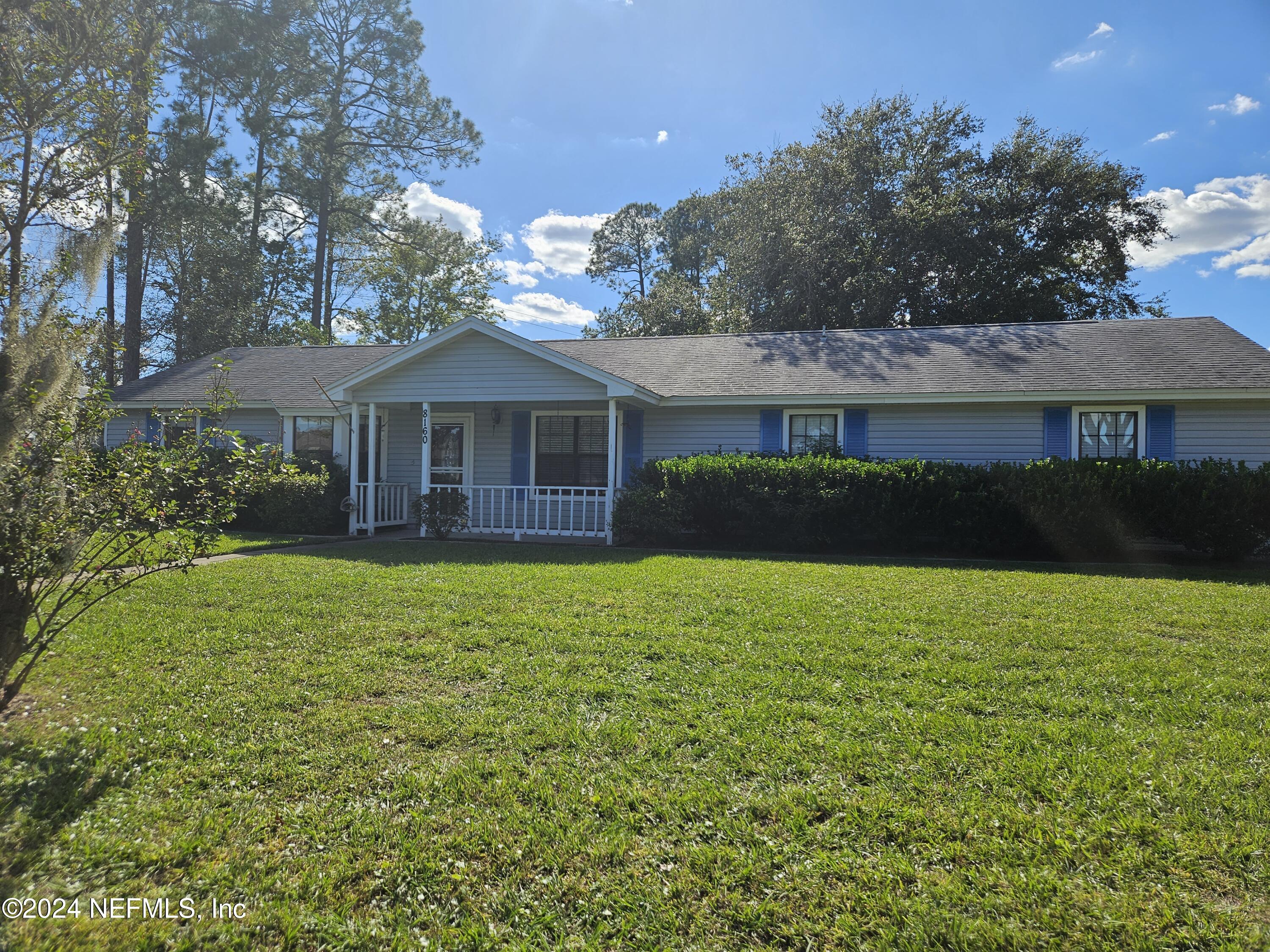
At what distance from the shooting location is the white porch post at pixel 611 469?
37.4ft

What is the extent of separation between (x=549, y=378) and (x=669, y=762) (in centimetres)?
908

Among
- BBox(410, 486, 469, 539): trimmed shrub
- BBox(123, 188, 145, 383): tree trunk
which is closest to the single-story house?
BBox(410, 486, 469, 539): trimmed shrub

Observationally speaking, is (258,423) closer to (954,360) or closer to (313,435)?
(313,435)

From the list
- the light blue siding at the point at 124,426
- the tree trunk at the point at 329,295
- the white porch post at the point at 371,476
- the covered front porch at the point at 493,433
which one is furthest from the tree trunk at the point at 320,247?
the white porch post at the point at 371,476

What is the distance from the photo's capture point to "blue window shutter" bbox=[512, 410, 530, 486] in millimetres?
13547

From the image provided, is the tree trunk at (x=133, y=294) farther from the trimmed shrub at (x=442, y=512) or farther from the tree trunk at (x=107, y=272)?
the trimmed shrub at (x=442, y=512)

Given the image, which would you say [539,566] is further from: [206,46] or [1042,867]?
[206,46]

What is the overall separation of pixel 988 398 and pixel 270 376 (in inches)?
618

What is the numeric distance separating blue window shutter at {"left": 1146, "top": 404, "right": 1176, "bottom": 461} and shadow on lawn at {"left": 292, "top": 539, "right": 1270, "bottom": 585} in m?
2.04

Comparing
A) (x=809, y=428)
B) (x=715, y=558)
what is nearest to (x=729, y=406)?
(x=809, y=428)

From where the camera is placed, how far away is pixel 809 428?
1273 centimetres

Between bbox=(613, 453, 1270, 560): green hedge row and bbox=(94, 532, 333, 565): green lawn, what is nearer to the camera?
bbox=(613, 453, 1270, 560): green hedge row

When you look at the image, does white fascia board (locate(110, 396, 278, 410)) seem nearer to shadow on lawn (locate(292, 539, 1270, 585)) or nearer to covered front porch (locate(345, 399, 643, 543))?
covered front porch (locate(345, 399, 643, 543))

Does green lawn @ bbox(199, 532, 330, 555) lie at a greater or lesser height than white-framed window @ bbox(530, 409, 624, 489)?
lesser
